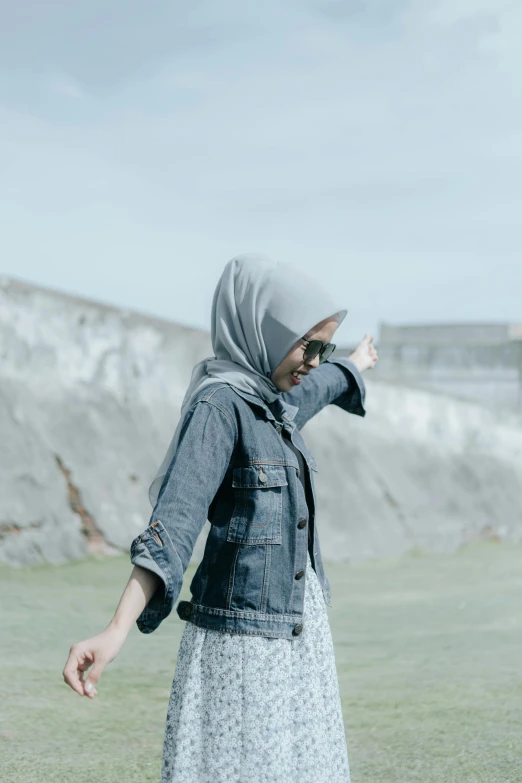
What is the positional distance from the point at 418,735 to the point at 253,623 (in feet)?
5.82

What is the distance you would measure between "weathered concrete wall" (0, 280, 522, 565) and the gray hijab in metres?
4.28

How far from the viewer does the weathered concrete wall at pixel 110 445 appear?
20.1 ft

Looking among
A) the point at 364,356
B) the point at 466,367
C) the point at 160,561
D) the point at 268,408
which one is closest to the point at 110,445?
the point at 364,356

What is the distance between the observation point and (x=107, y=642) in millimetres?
1578

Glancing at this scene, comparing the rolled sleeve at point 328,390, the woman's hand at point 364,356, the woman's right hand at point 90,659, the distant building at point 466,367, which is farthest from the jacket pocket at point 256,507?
the distant building at point 466,367

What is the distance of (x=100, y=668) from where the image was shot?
5.12 feet

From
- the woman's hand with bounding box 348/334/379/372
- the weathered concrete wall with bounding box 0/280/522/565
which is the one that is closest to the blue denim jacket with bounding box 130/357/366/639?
the woman's hand with bounding box 348/334/379/372

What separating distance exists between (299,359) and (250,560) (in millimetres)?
385

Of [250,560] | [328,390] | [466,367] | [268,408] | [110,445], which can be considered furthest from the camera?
[466,367]

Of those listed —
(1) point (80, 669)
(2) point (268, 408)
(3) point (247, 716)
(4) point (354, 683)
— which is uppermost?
(2) point (268, 408)

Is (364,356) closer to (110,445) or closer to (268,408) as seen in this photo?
(268,408)

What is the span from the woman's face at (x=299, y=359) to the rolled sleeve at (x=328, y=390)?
1.43 ft

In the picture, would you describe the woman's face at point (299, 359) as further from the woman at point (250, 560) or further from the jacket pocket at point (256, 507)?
the jacket pocket at point (256, 507)

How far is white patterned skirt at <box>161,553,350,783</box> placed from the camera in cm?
177
